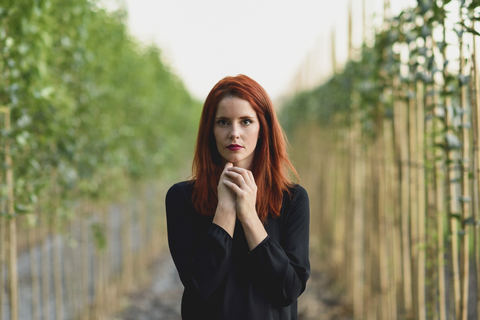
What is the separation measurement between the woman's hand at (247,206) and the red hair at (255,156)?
0.36ft

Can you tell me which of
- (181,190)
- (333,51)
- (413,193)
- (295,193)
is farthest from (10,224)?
(333,51)

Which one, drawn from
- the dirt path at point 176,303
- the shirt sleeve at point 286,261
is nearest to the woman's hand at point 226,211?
the shirt sleeve at point 286,261

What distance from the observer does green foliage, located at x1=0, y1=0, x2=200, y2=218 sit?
7.06 feet

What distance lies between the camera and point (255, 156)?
1354 millimetres

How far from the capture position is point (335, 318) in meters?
4.77

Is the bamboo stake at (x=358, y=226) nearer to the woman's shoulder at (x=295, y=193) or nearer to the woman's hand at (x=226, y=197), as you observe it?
the woman's shoulder at (x=295, y=193)

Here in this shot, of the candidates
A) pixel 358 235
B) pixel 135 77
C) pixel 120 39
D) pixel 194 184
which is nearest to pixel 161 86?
pixel 135 77

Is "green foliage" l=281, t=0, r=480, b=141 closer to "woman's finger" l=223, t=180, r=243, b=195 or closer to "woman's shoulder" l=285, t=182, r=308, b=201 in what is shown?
"woman's shoulder" l=285, t=182, r=308, b=201

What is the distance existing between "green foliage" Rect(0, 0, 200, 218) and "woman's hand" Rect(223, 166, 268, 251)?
137 cm

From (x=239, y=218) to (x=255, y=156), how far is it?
25cm

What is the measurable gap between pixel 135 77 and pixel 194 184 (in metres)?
5.02

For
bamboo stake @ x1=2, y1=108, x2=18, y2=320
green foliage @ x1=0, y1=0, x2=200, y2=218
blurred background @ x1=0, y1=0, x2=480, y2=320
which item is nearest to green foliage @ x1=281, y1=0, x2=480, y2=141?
blurred background @ x1=0, y1=0, x2=480, y2=320

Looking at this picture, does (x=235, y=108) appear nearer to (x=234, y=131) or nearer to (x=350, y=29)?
(x=234, y=131)

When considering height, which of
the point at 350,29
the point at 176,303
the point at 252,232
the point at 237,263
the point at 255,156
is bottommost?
the point at 176,303
